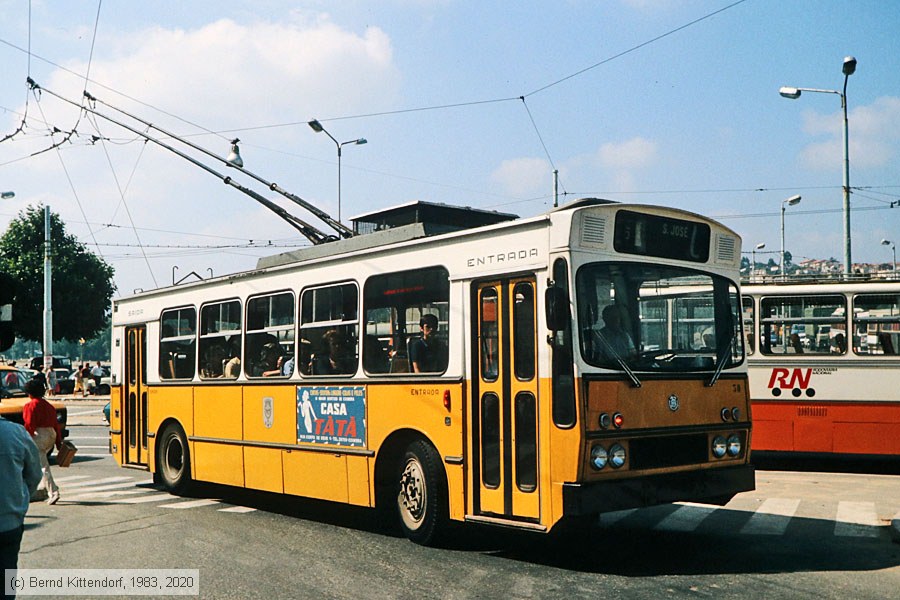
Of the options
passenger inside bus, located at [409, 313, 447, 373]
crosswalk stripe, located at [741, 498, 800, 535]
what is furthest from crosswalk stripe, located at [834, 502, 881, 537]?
passenger inside bus, located at [409, 313, 447, 373]

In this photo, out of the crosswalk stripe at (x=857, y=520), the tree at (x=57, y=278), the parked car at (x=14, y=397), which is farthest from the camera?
the tree at (x=57, y=278)

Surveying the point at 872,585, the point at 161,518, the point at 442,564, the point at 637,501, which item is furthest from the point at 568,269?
the point at 161,518

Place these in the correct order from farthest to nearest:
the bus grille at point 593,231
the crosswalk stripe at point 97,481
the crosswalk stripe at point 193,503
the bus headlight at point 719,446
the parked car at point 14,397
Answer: the parked car at point 14,397
the crosswalk stripe at point 97,481
the crosswalk stripe at point 193,503
the bus headlight at point 719,446
the bus grille at point 593,231

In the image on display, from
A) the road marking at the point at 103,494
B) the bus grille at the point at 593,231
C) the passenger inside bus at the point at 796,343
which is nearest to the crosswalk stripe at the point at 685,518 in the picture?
the bus grille at the point at 593,231

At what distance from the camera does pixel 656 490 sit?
→ 7.94 m

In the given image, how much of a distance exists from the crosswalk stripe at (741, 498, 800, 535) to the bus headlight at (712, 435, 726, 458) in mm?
1506

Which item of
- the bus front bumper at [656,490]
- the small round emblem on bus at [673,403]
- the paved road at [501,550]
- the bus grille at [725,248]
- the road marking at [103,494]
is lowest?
the road marking at [103,494]

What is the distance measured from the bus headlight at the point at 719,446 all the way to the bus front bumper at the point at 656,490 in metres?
0.14

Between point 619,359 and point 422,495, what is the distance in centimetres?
241

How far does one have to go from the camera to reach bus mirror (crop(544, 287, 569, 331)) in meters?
7.71

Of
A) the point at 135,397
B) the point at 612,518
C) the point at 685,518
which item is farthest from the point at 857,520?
the point at 135,397

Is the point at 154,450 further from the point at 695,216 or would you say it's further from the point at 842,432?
the point at 842,432

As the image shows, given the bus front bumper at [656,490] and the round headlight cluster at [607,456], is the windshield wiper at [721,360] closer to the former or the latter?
the bus front bumper at [656,490]

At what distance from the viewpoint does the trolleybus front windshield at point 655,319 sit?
793cm
